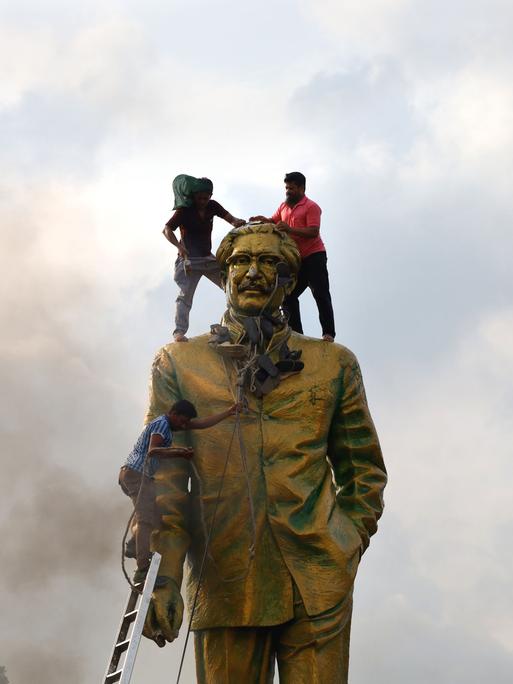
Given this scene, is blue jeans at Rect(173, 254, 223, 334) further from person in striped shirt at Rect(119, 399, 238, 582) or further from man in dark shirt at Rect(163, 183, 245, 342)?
person in striped shirt at Rect(119, 399, 238, 582)

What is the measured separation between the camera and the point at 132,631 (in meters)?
12.4

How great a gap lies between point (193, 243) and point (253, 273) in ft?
3.66

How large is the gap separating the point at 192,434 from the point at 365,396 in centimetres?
158

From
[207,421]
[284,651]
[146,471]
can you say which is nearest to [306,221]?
[207,421]

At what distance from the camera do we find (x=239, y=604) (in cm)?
1340

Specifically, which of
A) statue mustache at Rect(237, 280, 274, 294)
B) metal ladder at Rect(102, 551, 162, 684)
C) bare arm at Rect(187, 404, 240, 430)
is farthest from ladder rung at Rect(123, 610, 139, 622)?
statue mustache at Rect(237, 280, 274, 294)

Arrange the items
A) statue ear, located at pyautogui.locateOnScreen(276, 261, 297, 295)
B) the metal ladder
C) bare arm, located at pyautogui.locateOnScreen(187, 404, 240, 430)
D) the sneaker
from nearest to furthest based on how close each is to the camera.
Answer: the metal ladder
the sneaker
bare arm, located at pyautogui.locateOnScreen(187, 404, 240, 430)
statue ear, located at pyautogui.locateOnScreen(276, 261, 297, 295)

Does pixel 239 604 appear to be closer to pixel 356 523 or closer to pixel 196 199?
pixel 356 523

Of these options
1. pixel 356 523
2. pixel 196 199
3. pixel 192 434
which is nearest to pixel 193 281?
pixel 196 199

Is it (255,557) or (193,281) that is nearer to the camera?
(255,557)

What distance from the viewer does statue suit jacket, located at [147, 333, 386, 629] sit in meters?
13.5

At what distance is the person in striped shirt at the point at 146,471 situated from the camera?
13180 mm

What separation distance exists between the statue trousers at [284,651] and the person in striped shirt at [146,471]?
913 millimetres

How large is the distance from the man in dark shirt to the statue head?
479mm
